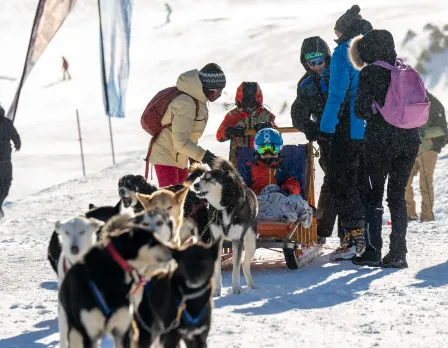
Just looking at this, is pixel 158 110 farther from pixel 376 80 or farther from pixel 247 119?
pixel 376 80

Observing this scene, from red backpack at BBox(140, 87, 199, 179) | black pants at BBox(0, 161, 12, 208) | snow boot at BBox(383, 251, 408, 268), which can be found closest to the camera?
red backpack at BBox(140, 87, 199, 179)

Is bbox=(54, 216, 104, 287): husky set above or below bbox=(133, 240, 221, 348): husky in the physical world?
above

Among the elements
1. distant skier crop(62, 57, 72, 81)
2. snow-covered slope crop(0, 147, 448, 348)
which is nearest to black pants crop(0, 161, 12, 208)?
snow-covered slope crop(0, 147, 448, 348)

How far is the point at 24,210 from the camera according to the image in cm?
1324

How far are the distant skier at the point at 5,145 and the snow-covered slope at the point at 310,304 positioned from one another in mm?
2132

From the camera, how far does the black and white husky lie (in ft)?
20.5

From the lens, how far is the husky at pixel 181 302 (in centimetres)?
396

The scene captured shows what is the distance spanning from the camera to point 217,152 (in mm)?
17688

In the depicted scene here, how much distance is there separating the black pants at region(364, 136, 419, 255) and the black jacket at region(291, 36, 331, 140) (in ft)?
2.62

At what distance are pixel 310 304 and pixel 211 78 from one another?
1905 mm

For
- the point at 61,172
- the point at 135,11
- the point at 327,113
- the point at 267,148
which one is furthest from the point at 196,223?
the point at 135,11

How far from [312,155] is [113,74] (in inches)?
229

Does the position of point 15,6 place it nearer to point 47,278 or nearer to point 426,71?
point 426,71

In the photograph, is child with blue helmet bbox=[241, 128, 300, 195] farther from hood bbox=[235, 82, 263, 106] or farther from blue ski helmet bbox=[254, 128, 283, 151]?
hood bbox=[235, 82, 263, 106]
